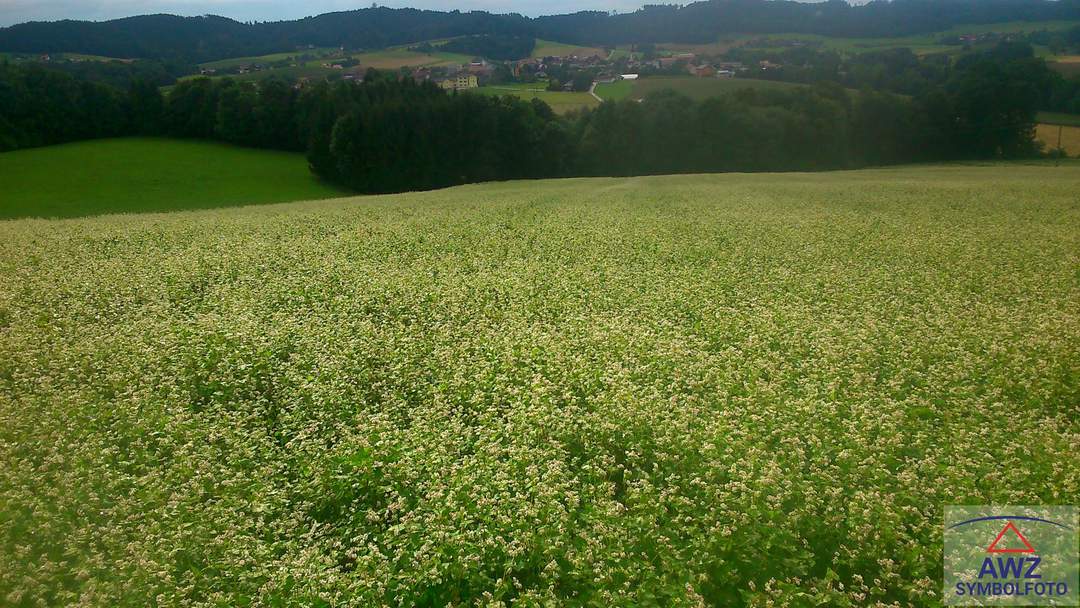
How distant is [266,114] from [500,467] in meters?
73.2

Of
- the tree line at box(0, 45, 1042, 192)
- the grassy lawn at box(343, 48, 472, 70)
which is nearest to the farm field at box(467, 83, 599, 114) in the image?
the tree line at box(0, 45, 1042, 192)

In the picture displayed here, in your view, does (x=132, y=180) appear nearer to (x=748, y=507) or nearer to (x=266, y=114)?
(x=266, y=114)

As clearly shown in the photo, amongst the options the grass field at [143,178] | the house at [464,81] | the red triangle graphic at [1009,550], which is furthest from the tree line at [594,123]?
the red triangle graphic at [1009,550]

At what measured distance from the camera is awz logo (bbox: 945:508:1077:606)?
5.05m

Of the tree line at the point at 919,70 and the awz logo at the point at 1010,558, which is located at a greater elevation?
the tree line at the point at 919,70

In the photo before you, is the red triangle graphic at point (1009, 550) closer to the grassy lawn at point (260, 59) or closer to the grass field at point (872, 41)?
the grass field at point (872, 41)

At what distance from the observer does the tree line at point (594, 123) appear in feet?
217

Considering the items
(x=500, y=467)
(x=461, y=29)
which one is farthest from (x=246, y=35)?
(x=500, y=467)

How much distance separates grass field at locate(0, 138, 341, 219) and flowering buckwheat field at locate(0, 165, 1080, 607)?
32.2 meters


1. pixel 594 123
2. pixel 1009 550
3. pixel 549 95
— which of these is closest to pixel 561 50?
pixel 549 95

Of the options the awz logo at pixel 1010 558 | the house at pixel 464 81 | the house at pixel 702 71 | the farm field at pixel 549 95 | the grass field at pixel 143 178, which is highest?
the house at pixel 702 71

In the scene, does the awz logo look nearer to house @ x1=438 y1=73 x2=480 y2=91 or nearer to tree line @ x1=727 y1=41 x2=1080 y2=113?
tree line @ x1=727 y1=41 x2=1080 y2=113

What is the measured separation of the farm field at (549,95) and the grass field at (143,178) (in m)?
27.6

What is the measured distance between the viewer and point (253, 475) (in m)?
7.01
